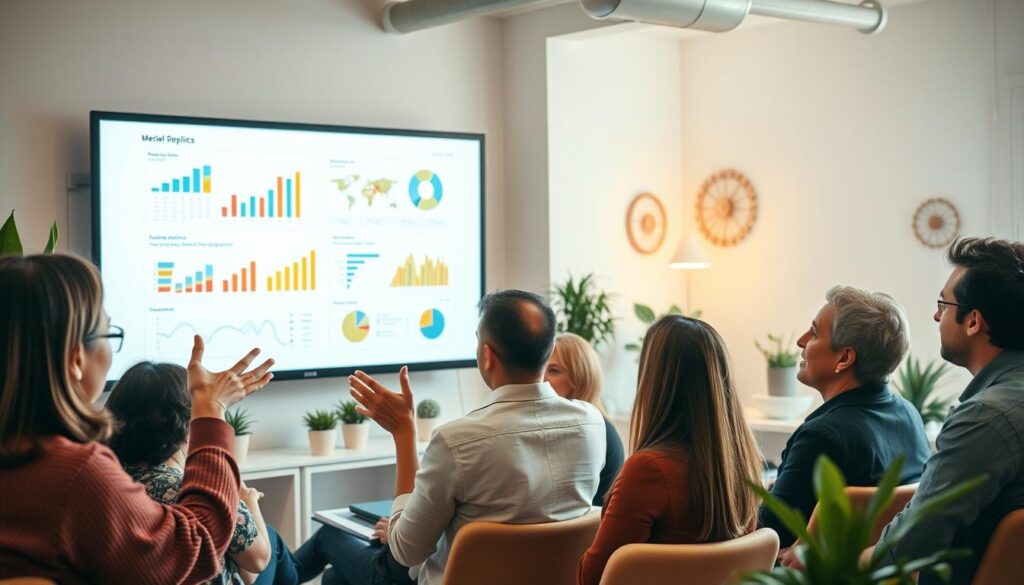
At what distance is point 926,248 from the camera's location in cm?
568

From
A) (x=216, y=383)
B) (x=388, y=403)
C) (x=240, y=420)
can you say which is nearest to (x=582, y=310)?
(x=240, y=420)

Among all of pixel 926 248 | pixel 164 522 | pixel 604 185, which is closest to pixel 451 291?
pixel 604 185

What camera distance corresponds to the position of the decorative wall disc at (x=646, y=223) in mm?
6246

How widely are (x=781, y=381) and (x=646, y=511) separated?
3442mm

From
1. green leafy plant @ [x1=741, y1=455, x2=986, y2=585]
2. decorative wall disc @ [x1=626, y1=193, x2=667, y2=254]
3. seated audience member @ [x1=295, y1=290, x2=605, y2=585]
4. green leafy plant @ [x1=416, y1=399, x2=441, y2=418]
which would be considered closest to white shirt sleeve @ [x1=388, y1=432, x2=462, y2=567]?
seated audience member @ [x1=295, y1=290, x2=605, y2=585]

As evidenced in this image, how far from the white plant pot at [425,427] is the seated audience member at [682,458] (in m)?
2.93

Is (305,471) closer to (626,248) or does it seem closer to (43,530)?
(626,248)

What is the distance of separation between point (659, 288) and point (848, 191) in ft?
3.77

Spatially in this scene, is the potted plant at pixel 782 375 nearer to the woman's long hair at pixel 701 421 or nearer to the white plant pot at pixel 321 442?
the white plant pot at pixel 321 442

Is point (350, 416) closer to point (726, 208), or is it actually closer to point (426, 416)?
point (426, 416)

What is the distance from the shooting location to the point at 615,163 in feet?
20.2

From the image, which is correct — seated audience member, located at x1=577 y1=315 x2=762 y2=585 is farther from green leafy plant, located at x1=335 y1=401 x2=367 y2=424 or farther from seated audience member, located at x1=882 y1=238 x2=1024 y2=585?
green leafy plant, located at x1=335 y1=401 x2=367 y2=424

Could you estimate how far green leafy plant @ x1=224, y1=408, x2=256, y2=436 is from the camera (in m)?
4.82

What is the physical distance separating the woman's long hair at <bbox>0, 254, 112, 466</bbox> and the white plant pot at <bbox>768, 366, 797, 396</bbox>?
4.37 meters
